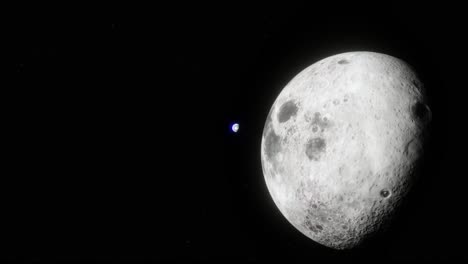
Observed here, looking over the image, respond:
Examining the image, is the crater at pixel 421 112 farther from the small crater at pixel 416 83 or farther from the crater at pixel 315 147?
the crater at pixel 315 147

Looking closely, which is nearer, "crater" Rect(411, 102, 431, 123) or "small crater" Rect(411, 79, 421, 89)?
"crater" Rect(411, 102, 431, 123)

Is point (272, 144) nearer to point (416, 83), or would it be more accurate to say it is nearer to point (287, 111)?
point (287, 111)

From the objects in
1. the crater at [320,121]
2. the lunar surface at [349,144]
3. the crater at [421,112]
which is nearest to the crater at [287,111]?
the lunar surface at [349,144]

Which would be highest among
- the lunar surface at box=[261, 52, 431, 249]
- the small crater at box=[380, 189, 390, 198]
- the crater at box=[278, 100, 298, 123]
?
the crater at box=[278, 100, 298, 123]

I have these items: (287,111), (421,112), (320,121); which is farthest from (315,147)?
(421,112)

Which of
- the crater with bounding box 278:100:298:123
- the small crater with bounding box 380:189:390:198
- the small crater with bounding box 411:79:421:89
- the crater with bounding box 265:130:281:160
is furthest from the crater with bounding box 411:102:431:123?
the crater with bounding box 265:130:281:160

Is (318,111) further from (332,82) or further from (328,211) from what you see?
(328,211)

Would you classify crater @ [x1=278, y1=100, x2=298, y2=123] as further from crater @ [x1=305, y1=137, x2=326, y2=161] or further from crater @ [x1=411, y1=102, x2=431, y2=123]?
crater @ [x1=411, y1=102, x2=431, y2=123]
